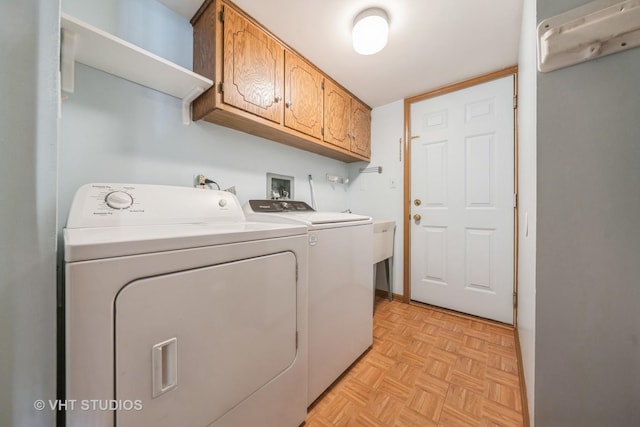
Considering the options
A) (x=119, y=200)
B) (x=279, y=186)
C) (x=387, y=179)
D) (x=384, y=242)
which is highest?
(x=387, y=179)

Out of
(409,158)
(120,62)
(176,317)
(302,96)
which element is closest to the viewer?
(176,317)

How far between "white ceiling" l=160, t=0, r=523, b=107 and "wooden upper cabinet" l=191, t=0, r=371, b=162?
9 centimetres

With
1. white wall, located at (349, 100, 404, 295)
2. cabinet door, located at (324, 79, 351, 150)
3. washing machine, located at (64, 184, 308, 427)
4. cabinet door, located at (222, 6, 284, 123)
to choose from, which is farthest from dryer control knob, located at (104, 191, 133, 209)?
white wall, located at (349, 100, 404, 295)

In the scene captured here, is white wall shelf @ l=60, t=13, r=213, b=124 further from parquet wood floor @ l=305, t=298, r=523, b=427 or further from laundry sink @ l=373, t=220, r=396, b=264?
parquet wood floor @ l=305, t=298, r=523, b=427

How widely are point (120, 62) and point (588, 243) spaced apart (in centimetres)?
198

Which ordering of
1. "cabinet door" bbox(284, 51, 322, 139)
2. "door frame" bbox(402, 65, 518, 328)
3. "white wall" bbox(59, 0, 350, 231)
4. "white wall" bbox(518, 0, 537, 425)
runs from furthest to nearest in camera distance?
1. "door frame" bbox(402, 65, 518, 328)
2. "cabinet door" bbox(284, 51, 322, 139)
3. "white wall" bbox(59, 0, 350, 231)
4. "white wall" bbox(518, 0, 537, 425)

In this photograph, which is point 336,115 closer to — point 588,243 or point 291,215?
point 291,215

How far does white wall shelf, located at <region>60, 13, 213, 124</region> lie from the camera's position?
88cm

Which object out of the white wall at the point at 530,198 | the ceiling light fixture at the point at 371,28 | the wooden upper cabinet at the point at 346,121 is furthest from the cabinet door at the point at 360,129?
the white wall at the point at 530,198

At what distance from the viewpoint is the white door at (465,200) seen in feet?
6.32

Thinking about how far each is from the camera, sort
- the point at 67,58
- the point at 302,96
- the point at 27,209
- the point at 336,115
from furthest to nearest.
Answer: the point at 336,115
the point at 302,96
the point at 67,58
the point at 27,209

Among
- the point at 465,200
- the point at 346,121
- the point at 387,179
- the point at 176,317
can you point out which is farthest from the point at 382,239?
the point at 176,317

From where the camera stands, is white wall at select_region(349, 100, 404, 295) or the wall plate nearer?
the wall plate

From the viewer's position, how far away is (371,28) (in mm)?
1360
